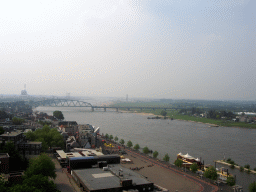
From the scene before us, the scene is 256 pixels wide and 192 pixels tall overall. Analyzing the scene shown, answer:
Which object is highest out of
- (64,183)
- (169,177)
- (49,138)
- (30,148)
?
(49,138)

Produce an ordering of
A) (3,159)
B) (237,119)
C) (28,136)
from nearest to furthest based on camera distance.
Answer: (3,159) < (28,136) < (237,119)

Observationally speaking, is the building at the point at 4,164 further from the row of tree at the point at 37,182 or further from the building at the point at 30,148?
the building at the point at 30,148

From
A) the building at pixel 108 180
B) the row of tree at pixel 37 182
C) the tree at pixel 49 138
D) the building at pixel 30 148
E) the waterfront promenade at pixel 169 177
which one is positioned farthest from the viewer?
the tree at pixel 49 138

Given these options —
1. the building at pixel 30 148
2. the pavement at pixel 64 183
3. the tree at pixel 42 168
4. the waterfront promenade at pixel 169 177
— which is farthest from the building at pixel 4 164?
the waterfront promenade at pixel 169 177

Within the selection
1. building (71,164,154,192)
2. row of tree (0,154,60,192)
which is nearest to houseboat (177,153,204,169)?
building (71,164,154,192)

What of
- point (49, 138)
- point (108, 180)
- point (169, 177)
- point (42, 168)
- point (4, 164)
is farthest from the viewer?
point (49, 138)

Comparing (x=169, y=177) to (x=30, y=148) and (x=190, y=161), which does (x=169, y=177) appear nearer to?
(x=190, y=161)

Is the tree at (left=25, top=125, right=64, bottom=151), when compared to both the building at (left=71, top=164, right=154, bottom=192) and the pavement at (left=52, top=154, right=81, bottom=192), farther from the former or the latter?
the building at (left=71, top=164, right=154, bottom=192)

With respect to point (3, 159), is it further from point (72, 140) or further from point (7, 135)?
point (72, 140)

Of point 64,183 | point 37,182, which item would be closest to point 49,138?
point 64,183

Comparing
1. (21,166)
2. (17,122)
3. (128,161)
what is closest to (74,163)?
A: (21,166)

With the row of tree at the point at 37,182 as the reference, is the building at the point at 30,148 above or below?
below
